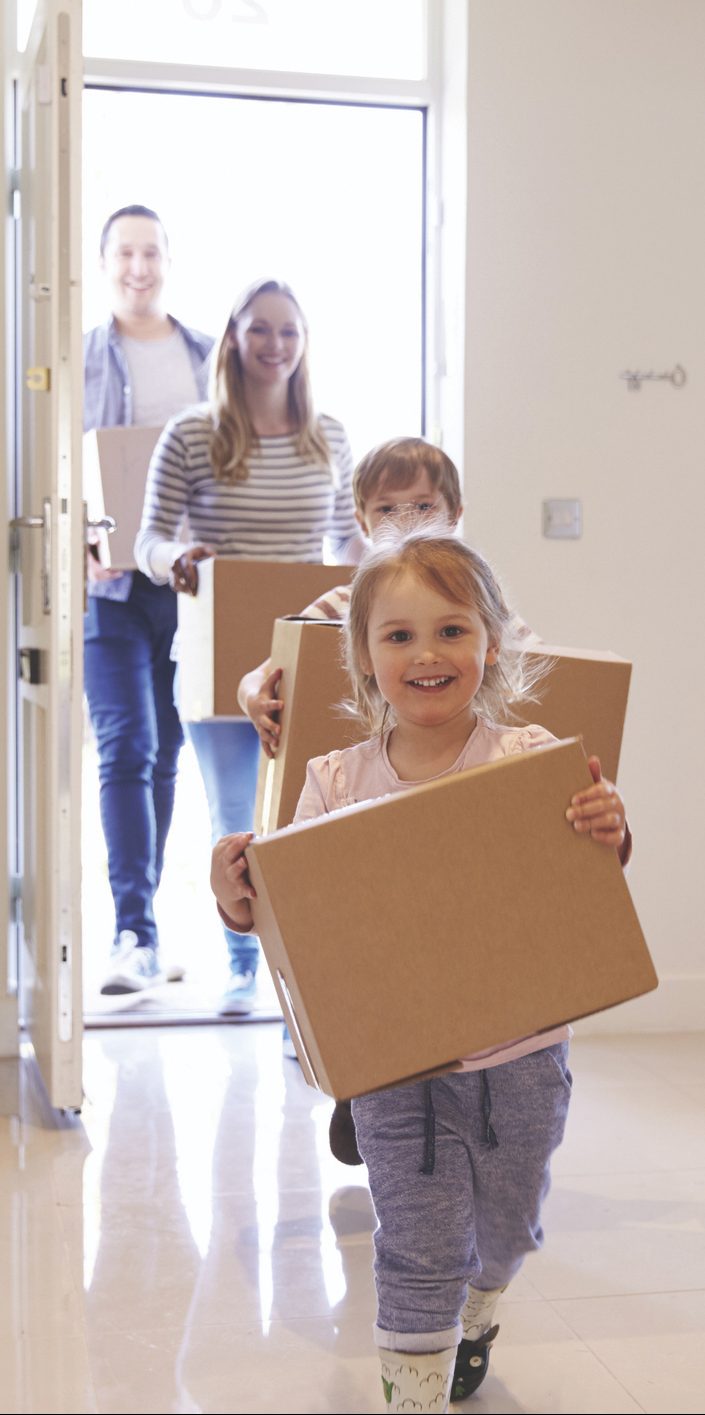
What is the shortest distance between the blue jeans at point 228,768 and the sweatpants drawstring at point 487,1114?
1580mm

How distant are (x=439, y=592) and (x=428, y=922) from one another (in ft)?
1.46

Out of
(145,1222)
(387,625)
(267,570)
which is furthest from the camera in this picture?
(267,570)

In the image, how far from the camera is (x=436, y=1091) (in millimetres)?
1485

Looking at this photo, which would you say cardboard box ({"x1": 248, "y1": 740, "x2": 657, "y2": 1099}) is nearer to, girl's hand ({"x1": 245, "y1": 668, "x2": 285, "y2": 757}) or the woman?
girl's hand ({"x1": 245, "y1": 668, "x2": 285, "y2": 757})

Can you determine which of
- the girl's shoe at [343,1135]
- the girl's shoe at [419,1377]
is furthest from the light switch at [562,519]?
the girl's shoe at [419,1377]

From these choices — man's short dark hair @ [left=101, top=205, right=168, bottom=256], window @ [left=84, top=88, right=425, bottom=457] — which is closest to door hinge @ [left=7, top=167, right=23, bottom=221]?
man's short dark hair @ [left=101, top=205, right=168, bottom=256]

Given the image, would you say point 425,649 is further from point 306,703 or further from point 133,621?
point 133,621

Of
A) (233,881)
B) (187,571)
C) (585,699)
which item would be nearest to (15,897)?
(187,571)

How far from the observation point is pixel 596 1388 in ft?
5.41

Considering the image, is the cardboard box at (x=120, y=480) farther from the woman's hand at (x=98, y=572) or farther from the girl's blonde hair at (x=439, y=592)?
the girl's blonde hair at (x=439, y=592)

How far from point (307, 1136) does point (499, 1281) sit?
913 mm

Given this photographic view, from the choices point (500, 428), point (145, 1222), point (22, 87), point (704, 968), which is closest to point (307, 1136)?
point (145, 1222)

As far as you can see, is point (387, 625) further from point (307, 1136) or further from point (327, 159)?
point (327, 159)

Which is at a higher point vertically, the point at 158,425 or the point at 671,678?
the point at 158,425
